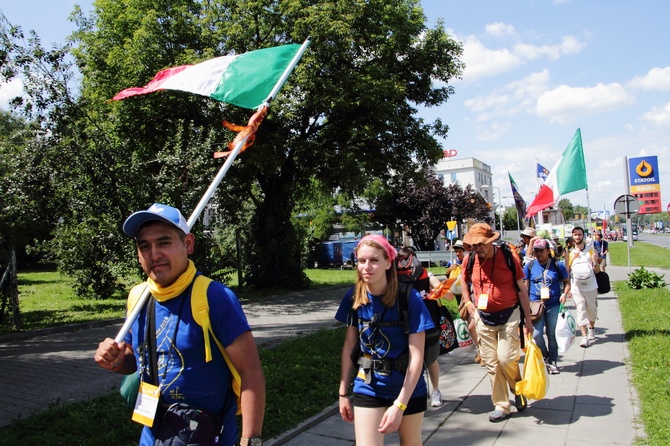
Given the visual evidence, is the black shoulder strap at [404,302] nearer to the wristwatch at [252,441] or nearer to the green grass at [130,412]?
the wristwatch at [252,441]

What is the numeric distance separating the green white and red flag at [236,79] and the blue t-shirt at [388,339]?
180 cm

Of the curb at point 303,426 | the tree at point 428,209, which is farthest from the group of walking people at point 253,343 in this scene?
the tree at point 428,209

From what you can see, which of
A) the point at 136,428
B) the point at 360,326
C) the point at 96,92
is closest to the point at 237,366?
the point at 360,326

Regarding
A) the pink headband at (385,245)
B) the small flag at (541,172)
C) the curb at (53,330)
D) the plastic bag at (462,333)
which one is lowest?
the curb at (53,330)

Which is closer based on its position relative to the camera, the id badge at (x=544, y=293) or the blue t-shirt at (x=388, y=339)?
the blue t-shirt at (x=388, y=339)

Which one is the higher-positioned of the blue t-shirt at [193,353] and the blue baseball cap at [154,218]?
the blue baseball cap at [154,218]

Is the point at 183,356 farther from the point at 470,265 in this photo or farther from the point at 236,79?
the point at 470,265

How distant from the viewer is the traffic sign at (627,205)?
15164mm

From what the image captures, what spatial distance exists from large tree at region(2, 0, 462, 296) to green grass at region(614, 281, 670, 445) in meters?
9.62

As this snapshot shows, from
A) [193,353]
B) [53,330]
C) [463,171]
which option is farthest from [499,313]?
[463,171]

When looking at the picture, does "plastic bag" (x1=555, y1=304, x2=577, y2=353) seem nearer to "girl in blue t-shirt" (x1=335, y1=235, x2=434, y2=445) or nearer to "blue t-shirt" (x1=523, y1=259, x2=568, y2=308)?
"blue t-shirt" (x1=523, y1=259, x2=568, y2=308)

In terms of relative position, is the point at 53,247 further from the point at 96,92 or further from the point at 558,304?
the point at 558,304

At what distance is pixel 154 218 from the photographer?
2332 mm

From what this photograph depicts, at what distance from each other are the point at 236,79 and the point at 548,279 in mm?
4980
